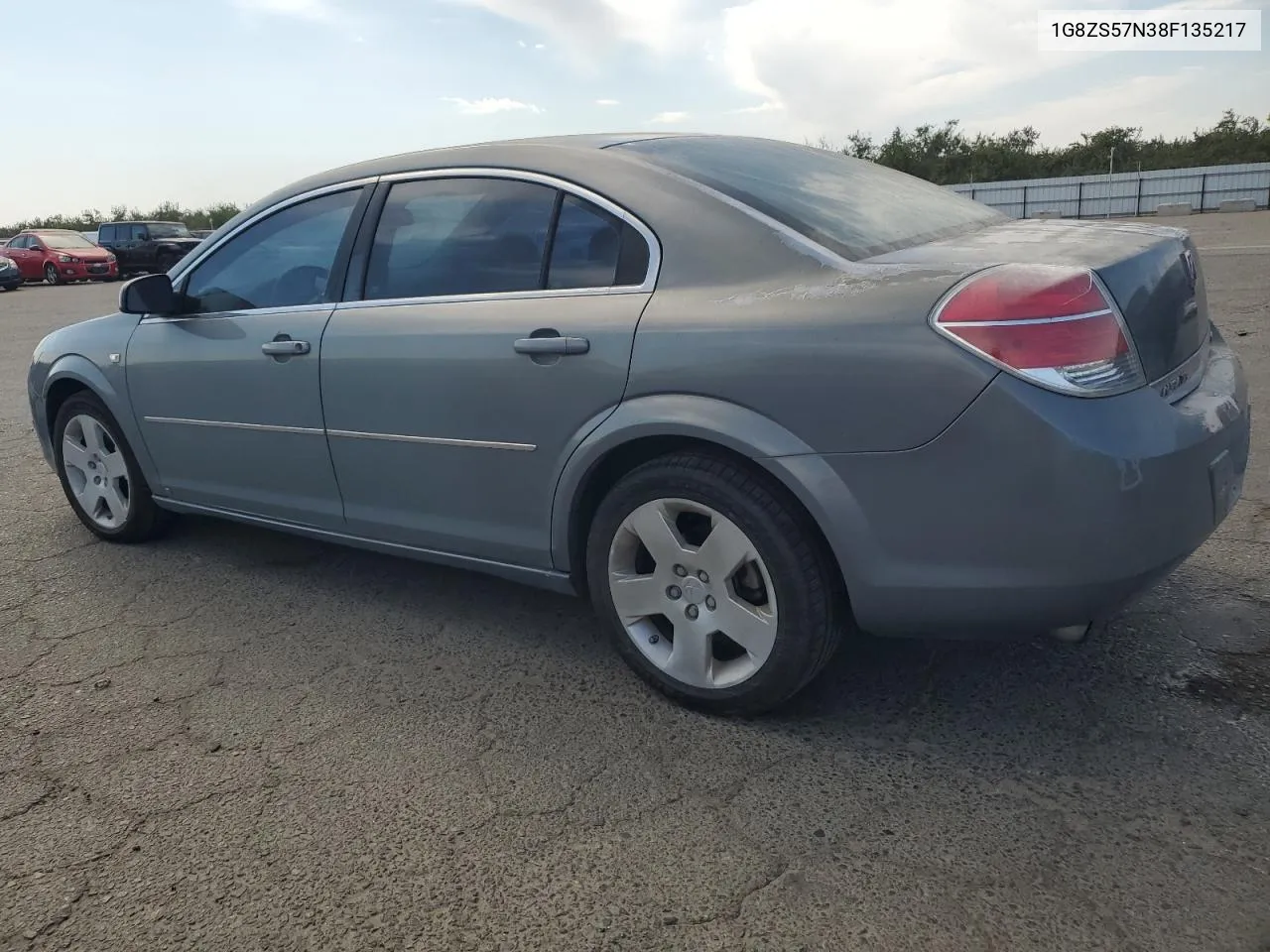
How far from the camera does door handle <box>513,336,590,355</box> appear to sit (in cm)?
260

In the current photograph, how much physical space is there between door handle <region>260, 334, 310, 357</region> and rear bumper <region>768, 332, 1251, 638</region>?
5.82ft


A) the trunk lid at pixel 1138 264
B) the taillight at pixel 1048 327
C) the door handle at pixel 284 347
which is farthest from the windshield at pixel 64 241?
the taillight at pixel 1048 327

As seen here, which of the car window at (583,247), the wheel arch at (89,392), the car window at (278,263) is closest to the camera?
the car window at (583,247)

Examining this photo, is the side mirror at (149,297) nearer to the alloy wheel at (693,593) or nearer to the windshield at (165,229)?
the alloy wheel at (693,593)

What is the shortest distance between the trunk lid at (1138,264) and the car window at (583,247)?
2.34 feet

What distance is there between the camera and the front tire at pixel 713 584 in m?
2.36

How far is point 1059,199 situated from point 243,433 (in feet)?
123

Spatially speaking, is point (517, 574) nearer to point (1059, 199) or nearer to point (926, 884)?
point (926, 884)

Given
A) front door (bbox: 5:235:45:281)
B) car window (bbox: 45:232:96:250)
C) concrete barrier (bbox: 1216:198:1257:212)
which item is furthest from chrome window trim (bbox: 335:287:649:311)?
concrete barrier (bbox: 1216:198:1257:212)

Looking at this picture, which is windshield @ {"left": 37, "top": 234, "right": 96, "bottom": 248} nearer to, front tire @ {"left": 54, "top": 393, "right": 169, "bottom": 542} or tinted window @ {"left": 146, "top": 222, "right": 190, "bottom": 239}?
tinted window @ {"left": 146, "top": 222, "right": 190, "bottom": 239}

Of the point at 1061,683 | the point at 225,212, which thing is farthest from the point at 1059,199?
the point at 225,212

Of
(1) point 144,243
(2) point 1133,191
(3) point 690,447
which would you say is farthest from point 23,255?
(2) point 1133,191

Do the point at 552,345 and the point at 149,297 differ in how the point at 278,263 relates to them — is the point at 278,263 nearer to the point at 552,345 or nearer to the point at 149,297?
the point at 149,297

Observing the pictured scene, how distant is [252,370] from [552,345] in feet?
4.44
